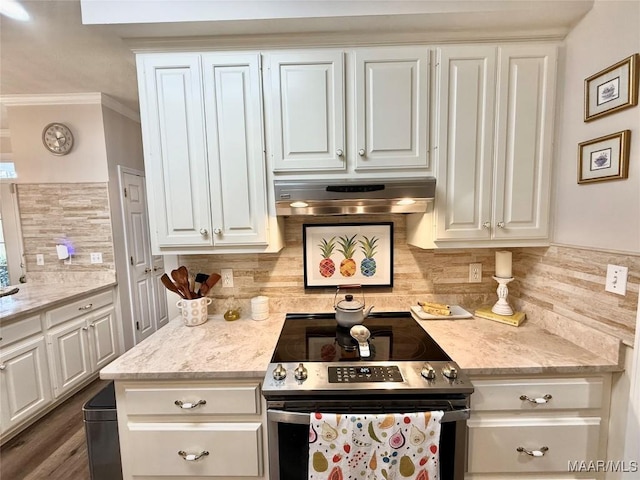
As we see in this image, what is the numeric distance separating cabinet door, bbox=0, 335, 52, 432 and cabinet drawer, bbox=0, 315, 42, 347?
53 mm

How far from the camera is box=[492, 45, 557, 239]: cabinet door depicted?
1.42 metres

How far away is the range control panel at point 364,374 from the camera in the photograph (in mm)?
1142

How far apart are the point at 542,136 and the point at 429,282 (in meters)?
0.98

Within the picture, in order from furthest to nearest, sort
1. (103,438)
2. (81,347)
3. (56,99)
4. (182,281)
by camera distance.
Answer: (56,99) → (81,347) → (182,281) → (103,438)

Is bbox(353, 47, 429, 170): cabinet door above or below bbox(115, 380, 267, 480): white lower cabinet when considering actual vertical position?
above

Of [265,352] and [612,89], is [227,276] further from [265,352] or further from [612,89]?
[612,89]

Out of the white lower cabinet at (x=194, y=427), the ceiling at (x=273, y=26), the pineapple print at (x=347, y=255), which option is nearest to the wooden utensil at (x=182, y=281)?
the white lower cabinet at (x=194, y=427)

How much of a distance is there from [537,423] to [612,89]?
1.44m

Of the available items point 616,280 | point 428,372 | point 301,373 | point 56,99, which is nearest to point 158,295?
point 56,99

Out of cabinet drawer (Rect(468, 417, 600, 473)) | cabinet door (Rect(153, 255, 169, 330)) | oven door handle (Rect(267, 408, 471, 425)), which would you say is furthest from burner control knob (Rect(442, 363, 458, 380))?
cabinet door (Rect(153, 255, 169, 330))

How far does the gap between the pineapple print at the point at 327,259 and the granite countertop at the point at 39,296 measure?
83.9 inches

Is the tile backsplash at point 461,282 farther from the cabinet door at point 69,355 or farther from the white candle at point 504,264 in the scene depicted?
the cabinet door at point 69,355

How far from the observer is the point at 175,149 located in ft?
4.84

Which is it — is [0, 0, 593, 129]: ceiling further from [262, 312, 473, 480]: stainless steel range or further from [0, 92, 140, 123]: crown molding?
[262, 312, 473, 480]: stainless steel range
